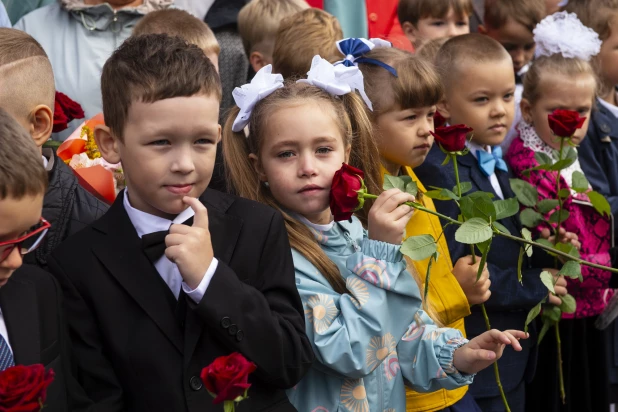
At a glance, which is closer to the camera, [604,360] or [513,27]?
[604,360]

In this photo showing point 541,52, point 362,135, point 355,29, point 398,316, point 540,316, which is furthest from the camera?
point 355,29

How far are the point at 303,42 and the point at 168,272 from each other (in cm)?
185

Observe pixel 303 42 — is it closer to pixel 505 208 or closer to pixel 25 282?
pixel 505 208

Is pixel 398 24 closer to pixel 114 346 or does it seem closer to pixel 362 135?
pixel 362 135

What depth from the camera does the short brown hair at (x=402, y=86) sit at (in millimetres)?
3547

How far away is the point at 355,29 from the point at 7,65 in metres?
2.84

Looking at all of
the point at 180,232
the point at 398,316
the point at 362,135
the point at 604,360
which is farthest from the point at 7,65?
the point at 604,360

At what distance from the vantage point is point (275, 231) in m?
2.60

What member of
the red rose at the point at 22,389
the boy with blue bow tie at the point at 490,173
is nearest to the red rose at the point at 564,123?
the boy with blue bow tie at the point at 490,173

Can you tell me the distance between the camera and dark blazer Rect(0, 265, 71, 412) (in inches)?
86.7

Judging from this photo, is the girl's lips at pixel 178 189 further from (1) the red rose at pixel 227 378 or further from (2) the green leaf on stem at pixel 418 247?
(2) the green leaf on stem at pixel 418 247

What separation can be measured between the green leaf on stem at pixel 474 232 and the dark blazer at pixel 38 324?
118cm

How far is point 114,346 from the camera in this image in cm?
235

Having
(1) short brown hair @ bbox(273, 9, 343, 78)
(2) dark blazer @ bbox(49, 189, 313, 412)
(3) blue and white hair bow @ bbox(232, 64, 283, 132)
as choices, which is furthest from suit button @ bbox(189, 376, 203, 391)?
(1) short brown hair @ bbox(273, 9, 343, 78)
